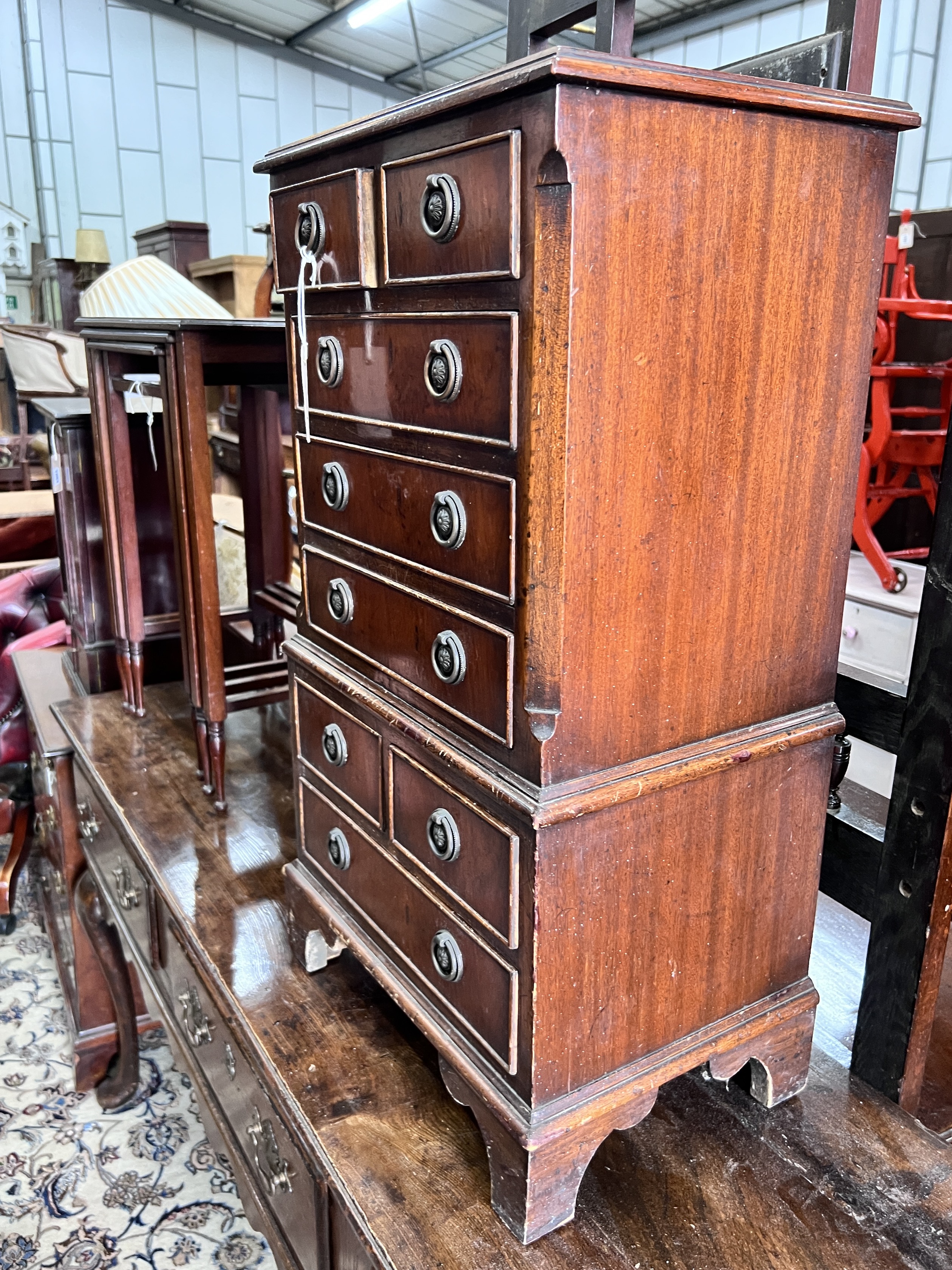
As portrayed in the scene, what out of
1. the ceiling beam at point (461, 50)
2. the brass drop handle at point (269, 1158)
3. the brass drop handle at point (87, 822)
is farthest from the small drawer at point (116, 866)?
the ceiling beam at point (461, 50)

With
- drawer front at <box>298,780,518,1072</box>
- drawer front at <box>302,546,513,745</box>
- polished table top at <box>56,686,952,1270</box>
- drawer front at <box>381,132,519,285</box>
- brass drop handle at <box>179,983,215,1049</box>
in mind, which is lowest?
brass drop handle at <box>179,983,215,1049</box>

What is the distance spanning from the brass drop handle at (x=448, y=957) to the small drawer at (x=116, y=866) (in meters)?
0.84

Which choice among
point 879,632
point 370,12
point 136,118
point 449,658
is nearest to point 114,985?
point 449,658

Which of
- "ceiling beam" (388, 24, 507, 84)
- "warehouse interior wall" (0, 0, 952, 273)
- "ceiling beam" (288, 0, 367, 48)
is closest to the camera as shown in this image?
"ceiling beam" (388, 24, 507, 84)

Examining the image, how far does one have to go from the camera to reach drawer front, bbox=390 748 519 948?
875mm

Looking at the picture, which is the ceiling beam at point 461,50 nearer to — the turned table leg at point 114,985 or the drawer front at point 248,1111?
the turned table leg at point 114,985

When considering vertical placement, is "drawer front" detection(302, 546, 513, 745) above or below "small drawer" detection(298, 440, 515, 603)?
below

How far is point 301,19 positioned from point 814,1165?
33.7 ft

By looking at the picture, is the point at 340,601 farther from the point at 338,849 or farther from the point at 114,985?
the point at 114,985

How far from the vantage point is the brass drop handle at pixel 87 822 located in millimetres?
2020

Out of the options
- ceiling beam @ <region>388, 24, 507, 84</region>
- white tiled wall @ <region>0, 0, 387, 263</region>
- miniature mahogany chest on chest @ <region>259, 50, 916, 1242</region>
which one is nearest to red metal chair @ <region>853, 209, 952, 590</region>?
miniature mahogany chest on chest @ <region>259, 50, 916, 1242</region>

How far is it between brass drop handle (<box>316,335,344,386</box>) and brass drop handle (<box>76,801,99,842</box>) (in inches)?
49.8

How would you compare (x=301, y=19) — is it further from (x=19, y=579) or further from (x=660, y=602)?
(x=660, y=602)

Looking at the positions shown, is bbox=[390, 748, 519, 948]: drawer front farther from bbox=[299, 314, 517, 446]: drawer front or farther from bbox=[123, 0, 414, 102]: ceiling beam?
bbox=[123, 0, 414, 102]: ceiling beam
